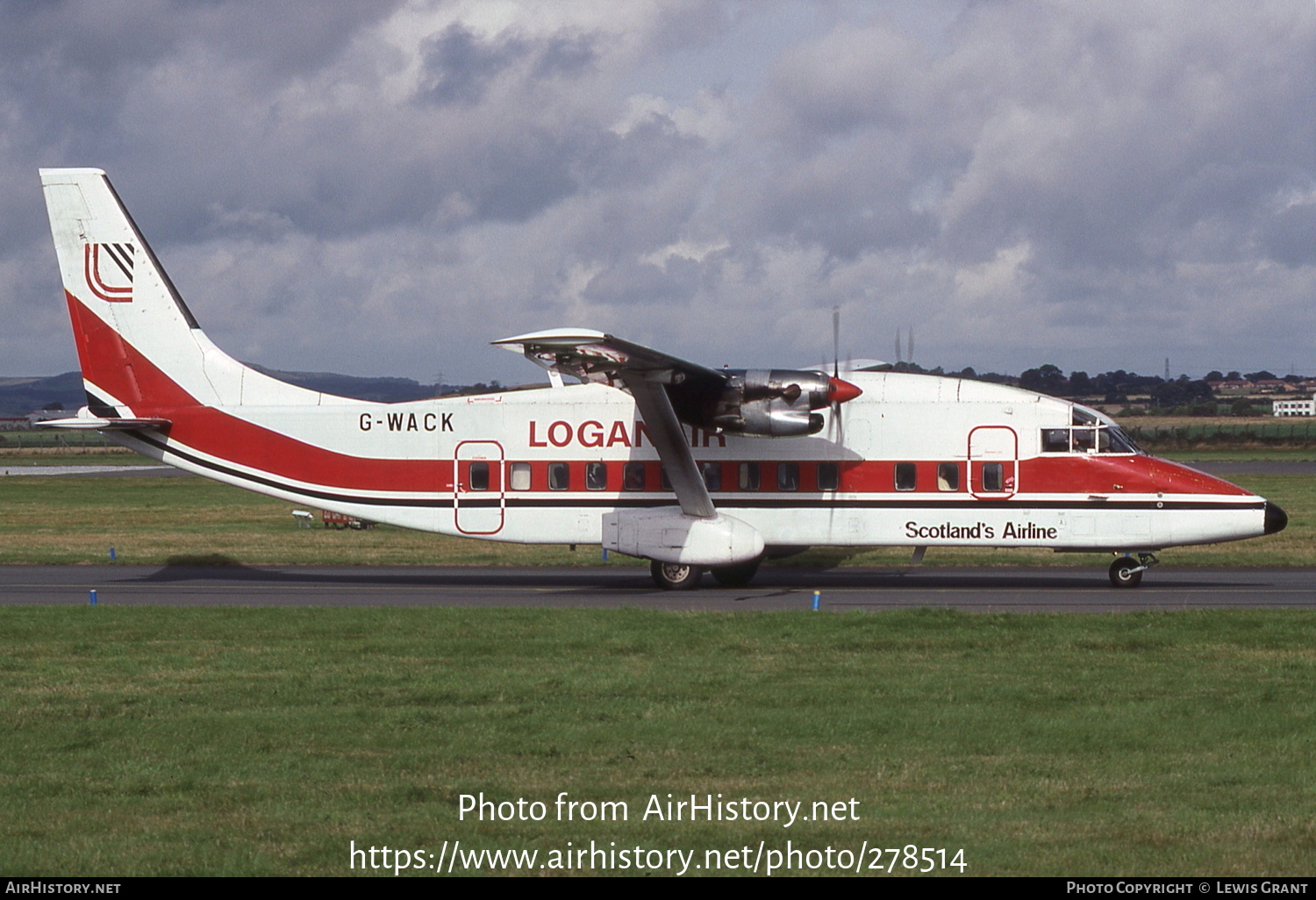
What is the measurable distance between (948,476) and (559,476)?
7059mm

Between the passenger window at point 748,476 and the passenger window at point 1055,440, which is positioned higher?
the passenger window at point 1055,440

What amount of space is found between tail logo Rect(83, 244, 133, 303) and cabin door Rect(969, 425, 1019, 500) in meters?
16.5

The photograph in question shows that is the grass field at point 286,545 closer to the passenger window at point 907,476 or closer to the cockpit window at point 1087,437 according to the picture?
the cockpit window at point 1087,437

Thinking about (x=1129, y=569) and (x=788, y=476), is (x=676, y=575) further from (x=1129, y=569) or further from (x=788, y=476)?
(x=1129, y=569)

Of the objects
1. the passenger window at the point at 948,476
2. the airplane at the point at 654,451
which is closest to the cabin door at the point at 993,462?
the airplane at the point at 654,451

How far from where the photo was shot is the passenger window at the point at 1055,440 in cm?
2280

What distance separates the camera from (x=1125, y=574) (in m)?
23.0

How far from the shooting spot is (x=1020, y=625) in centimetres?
1717

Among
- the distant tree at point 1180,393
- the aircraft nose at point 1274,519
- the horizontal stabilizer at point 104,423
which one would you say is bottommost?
the aircraft nose at point 1274,519

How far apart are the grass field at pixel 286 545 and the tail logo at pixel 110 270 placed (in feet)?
21.3

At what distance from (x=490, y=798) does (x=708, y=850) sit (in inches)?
77.4

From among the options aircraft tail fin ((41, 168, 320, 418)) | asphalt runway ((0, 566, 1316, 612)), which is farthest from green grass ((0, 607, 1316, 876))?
aircraft tail fin ((41, 168, 320, 418))

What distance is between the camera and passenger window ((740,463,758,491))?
23.4 metres
